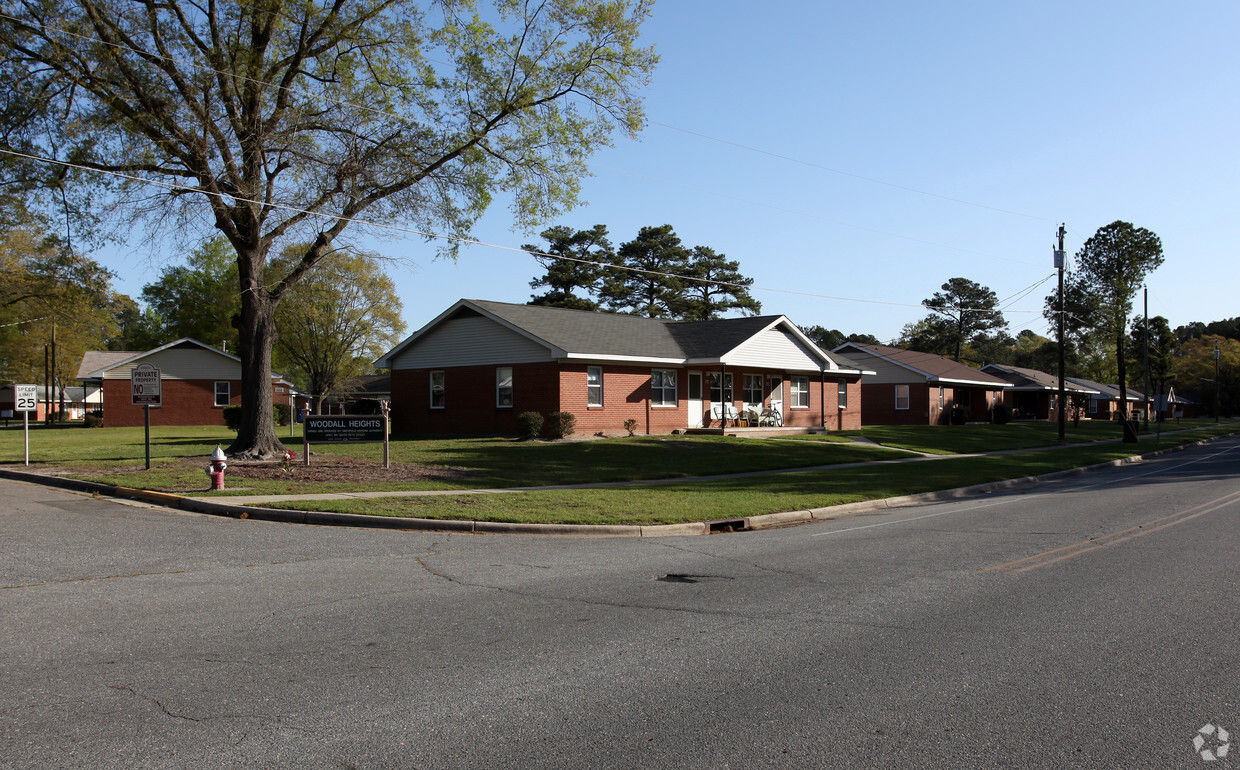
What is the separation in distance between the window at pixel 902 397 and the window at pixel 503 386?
29.2 m

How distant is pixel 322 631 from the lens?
21.3ft

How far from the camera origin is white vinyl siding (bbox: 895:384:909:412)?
5078 cm

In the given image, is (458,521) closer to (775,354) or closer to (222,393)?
(775,354)

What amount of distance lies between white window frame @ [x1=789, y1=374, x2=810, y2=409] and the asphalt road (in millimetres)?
27285

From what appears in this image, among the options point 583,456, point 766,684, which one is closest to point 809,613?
point 766,684

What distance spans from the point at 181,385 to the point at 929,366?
4457 centimetres

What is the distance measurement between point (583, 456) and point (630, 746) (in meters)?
19.2

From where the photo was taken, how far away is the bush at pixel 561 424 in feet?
93.5

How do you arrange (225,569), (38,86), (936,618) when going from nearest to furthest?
(936,618) → (225,569) → (38,86)

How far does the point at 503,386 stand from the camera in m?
31.0

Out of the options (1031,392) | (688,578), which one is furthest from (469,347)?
(1031,392)

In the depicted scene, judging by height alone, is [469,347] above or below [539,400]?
above

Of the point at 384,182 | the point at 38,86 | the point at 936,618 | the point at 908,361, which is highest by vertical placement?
the point at 38,86

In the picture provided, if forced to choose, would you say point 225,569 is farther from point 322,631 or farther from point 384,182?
point 384,182
